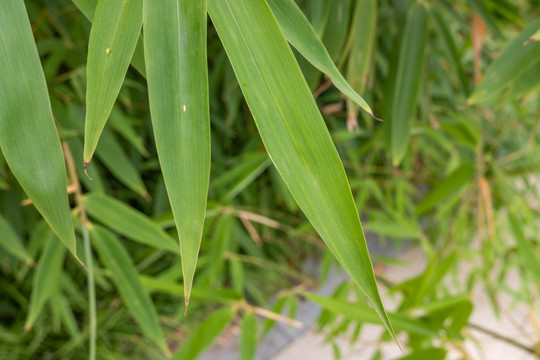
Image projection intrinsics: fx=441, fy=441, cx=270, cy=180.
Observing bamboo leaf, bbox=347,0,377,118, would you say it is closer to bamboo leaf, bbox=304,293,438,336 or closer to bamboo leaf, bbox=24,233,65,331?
bamboo leaf, bbox=304,293,438,336

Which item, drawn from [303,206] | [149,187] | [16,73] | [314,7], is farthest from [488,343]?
[16,73]

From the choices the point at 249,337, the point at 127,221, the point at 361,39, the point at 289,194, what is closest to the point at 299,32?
the point at 361,39

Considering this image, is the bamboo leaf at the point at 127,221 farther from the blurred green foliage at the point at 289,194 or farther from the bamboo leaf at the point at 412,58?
the bamboo leaf at the point at 412,58

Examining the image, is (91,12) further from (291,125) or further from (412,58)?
(412,58)

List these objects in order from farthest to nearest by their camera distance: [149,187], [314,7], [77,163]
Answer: [149,187] < [77,163] < [314,7]

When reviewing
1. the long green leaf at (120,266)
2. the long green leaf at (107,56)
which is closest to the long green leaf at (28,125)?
the long green leaf at (107,56)

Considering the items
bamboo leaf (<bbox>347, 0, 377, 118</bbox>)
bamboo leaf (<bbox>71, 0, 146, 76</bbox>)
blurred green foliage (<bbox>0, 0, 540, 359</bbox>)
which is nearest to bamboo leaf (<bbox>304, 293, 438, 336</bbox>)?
blurred green foliage (<bbox>0, 0, 540, 359</bbox>)

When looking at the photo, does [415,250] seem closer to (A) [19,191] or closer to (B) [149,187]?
(B) [149,187]

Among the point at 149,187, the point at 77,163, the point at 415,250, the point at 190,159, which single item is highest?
the point at 190,159
